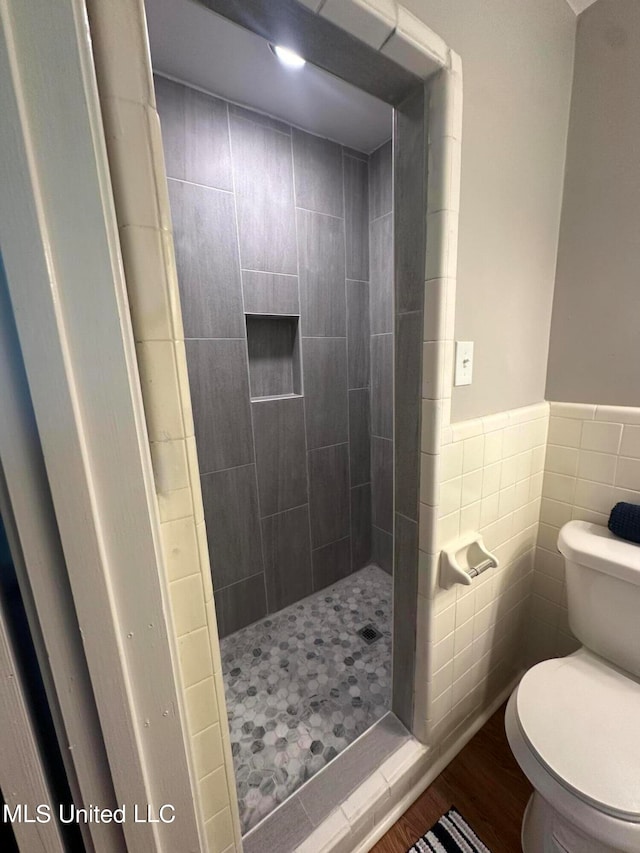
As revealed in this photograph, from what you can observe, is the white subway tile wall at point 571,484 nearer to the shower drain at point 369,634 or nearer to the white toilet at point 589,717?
the white toilet at point 589,717

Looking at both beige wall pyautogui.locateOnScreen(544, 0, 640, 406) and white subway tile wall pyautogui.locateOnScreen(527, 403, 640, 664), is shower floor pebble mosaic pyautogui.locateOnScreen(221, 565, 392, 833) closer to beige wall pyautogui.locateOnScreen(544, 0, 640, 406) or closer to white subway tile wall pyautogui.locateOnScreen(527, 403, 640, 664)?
white subway tile wall pyautogui.locateOnScreen(527, 403, 640, 664)

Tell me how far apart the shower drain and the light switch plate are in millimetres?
1365

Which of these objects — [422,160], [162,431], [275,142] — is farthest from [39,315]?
[275,142]

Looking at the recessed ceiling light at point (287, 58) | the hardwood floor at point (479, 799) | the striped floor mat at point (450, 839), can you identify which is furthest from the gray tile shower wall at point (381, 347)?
the striped floor mat at point (450, 839)

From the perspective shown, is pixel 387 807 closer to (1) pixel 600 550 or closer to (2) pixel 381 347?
(1) pixel 600 550

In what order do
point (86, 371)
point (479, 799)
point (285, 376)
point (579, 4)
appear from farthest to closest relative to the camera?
point (285, 376) → point (479, 799) → point (579, 4) → point (86, 371)

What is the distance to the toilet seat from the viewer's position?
70 centimetres

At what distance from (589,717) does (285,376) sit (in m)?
1.60

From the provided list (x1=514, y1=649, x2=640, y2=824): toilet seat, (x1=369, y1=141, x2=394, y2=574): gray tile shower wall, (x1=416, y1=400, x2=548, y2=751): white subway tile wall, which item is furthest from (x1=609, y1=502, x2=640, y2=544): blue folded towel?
(x1=369, y1=141, x2=394, y2=574): gray tile shower wall

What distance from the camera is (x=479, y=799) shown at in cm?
105

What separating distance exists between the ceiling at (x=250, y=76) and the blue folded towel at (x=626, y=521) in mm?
1586

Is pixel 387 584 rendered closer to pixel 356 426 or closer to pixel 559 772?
pixel 356 426

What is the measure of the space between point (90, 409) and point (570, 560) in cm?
129

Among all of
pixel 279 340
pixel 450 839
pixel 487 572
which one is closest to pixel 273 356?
pixel 279 340
